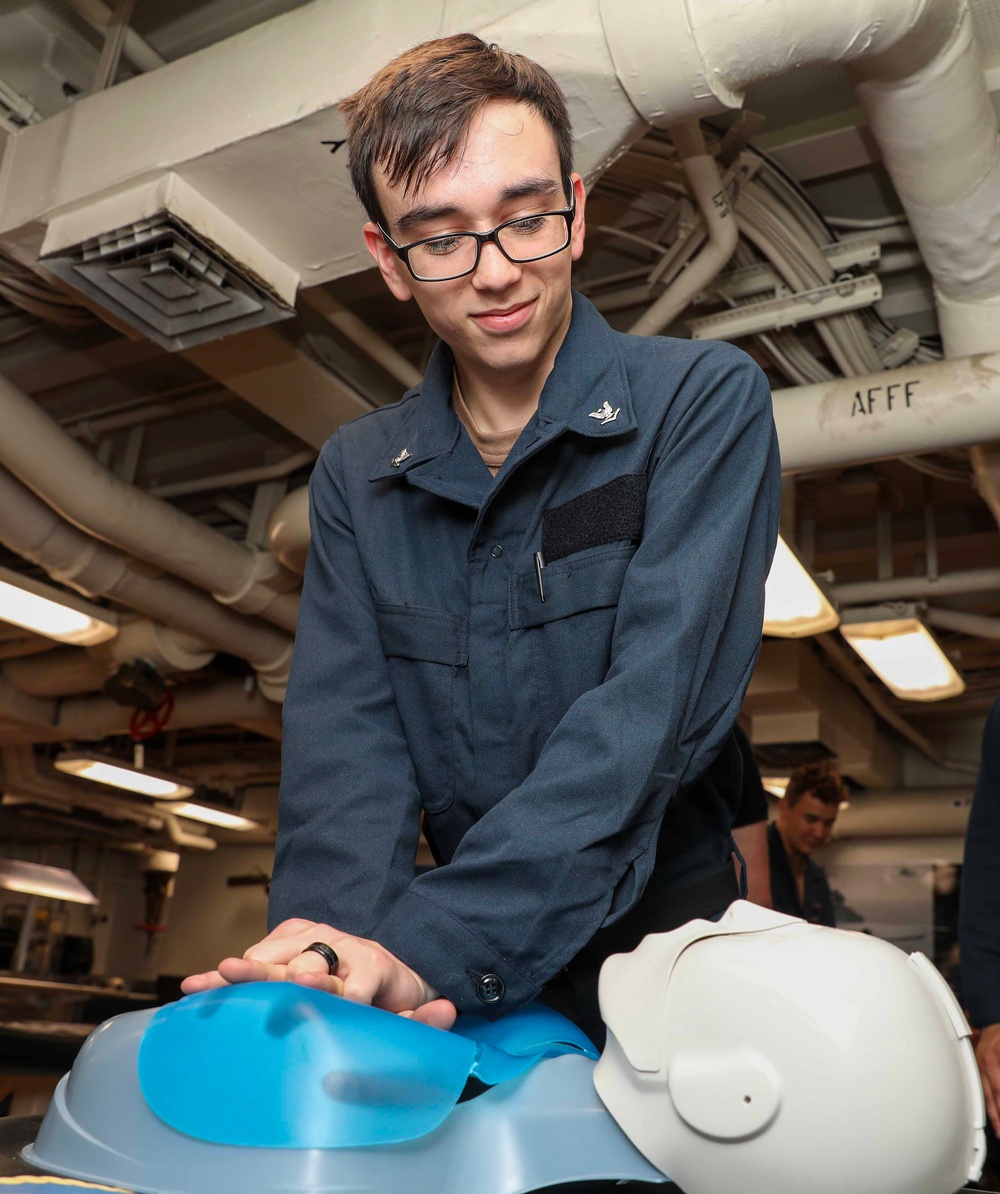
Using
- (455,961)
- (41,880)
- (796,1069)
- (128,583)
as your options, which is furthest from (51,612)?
(41,880)

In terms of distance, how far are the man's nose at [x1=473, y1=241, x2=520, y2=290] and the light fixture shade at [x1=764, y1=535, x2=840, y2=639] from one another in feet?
7.45

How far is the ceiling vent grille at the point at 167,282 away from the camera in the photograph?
2.12 meters

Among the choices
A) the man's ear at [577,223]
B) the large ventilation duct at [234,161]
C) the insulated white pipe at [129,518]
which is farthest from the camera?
the insulated white pipe at [129,518]

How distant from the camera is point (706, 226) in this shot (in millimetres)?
2453

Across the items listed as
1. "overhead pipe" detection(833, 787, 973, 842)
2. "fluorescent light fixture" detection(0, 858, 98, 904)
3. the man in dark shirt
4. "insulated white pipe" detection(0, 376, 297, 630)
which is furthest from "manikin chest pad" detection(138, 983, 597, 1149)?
"fluorescent light fixture" detection(0, 858, 98, 904)

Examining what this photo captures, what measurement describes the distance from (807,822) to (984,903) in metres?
2.26

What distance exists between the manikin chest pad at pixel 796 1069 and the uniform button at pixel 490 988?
0.13 meters

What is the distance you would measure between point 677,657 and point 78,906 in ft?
41.5

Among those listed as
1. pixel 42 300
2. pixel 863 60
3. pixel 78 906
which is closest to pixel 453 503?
pixel 863 60

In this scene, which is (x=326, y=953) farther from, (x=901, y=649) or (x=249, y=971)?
(x=901, y=649)

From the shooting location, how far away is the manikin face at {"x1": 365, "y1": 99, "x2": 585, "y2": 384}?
3.17 feet

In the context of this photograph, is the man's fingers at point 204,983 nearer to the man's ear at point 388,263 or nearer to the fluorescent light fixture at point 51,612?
the man's ear at point 388,263

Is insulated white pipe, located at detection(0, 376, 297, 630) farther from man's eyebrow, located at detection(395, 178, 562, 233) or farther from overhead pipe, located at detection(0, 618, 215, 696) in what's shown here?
man's eyebrow, located at detection(395, 178, 562, 233)

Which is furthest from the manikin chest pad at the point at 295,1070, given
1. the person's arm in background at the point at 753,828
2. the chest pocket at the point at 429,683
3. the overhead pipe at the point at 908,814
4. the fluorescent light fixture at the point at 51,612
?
the overhead pipe at the point at 908,814
